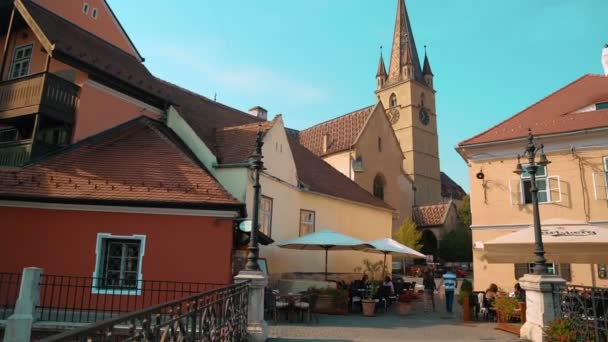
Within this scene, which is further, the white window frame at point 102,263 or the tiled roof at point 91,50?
the tiled roof at point 91,50

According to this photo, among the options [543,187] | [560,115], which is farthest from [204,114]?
[560,115]

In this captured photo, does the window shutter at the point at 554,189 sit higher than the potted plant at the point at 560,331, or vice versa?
the window shutter at the point at 554,189

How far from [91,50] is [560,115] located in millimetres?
18882

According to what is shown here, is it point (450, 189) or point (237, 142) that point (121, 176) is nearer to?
point (237, 142)

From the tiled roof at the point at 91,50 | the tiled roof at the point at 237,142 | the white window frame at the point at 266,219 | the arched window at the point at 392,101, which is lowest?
the white window frame at the point at 266,219

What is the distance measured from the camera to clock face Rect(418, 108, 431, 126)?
6921 cm

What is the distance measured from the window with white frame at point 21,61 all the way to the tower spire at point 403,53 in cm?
5846

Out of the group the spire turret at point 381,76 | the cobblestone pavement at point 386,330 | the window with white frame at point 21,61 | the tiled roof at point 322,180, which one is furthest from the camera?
the spire turret at point 381,76

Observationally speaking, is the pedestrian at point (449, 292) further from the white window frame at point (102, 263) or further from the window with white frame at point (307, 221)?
the white window frame at point (102, 263)

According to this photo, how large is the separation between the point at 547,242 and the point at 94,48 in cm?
1710

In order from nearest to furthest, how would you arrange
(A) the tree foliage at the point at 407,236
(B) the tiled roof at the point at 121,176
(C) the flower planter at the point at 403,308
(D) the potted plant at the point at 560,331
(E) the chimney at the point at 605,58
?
(D) the potted plant at the point at 560,331
(B) the tiled roof at the point at 121,176
(C) the flower planter at the point at 403,308
(E) the chimney at the point at 605,58
(A) the tree foliage at the point at 407,236

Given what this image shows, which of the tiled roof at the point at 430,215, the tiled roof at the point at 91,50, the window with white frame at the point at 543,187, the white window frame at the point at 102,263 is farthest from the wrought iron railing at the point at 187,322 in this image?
the tiled roof at the point at 430,215

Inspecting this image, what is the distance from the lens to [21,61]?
16750 millimetres

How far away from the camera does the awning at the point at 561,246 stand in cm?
1280
